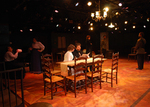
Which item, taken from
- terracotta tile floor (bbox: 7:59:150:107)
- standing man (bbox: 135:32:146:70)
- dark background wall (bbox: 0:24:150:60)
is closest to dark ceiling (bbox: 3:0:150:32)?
dark background wall (bbox: 0:24:150:60)

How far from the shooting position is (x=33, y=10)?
5816 mm

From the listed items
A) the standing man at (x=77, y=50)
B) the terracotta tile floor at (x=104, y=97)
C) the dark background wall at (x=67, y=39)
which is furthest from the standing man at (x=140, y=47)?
the dark background wall at (x=67, y=39)

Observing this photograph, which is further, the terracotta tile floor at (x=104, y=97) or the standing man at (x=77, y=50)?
the standing man at (x=77, y=50)

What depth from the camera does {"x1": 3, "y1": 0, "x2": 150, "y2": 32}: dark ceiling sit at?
5.44m

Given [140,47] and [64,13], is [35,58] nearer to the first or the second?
[140,47]

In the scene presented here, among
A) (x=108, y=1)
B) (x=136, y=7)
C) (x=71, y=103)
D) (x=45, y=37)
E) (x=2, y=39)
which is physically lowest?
(x=71, y=103)

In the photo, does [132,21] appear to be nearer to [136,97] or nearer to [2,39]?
[136,97]

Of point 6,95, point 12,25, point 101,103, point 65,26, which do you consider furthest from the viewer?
point 65,26

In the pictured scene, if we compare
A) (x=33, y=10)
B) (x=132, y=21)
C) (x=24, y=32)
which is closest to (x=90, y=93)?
(x=33, y=10)

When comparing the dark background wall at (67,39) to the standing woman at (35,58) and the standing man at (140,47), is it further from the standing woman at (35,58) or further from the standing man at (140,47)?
the standing man at (140,47)

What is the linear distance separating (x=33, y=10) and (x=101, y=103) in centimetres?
516

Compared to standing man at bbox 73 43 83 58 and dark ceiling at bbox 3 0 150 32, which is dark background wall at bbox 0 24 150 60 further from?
standing man at bbox 73 43 83 58

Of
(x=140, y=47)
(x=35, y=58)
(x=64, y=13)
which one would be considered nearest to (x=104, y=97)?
(x=35, y=58)

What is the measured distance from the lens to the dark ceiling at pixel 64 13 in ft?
17.8
